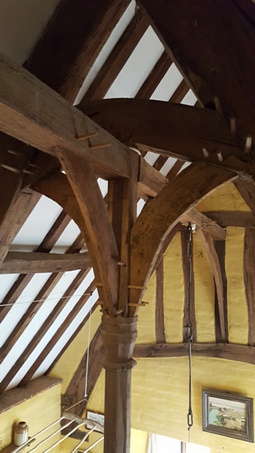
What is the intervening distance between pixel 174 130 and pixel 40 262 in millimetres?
1785

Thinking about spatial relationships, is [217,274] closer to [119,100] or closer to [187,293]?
[187,293]

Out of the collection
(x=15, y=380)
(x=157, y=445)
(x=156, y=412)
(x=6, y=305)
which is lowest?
(x=157, y=445)

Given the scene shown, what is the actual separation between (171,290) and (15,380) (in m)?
2.44

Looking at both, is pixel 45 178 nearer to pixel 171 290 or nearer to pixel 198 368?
pixel 171 290

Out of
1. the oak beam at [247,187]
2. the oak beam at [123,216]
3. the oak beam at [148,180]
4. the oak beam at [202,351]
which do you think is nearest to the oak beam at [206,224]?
the oak beam at [247,187]

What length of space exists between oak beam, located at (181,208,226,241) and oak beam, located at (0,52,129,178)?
74.5 inches

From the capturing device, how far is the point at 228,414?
4539mm

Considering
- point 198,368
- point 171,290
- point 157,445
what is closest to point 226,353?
point 198,368

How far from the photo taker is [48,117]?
1.35 meters

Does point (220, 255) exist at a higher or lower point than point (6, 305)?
higher

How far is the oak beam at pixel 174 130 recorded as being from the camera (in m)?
1.59

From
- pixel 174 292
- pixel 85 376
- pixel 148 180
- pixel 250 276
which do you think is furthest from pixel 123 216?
pixel 85 376

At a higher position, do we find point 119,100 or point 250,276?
point 119,100

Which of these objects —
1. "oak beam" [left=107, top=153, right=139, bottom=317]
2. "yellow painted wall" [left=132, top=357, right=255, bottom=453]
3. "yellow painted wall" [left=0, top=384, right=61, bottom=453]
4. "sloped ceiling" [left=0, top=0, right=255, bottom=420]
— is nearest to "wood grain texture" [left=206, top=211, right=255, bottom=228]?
"sloped ceiling" [left=0, top=0, right=255, bottom=420]
